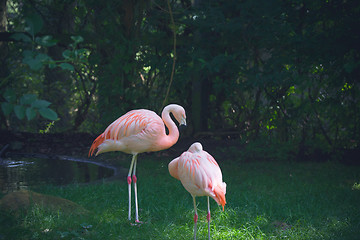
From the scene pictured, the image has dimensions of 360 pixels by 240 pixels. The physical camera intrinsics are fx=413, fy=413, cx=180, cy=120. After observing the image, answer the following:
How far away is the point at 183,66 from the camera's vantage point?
7.02 meters

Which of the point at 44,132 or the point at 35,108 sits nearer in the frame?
the point at 35,108

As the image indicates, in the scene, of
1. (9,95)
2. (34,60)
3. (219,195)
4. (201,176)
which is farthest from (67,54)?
(219,195)

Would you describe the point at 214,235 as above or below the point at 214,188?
below

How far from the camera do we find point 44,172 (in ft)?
20.7

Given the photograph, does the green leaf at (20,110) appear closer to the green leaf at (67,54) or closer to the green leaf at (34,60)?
the green leaf at (34,60)

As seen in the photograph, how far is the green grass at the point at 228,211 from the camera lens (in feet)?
12.8

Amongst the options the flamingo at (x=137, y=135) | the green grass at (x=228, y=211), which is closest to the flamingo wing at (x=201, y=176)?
the green grass at (x=228, y=211)

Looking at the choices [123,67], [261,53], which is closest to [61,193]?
[123,67]

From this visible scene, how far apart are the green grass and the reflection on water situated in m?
0.48

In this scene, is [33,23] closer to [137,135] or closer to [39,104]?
[39,104]

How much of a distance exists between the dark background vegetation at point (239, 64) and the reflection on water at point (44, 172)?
36.9 inches

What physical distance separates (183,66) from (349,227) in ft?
12.8

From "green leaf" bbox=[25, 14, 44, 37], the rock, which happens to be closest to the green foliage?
"green leaf" bbox=[25, 14, 44, 37]

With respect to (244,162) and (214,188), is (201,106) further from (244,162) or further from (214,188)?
(214,188)
